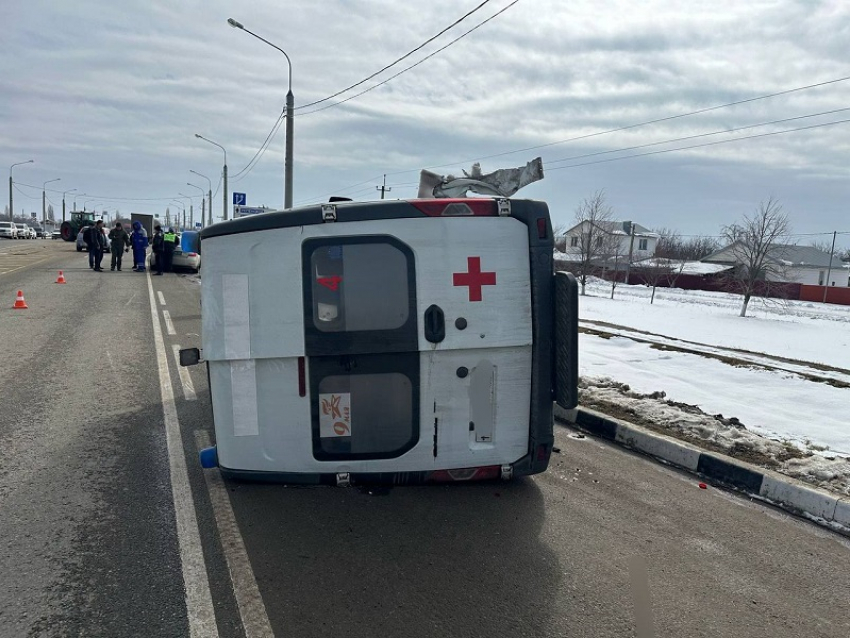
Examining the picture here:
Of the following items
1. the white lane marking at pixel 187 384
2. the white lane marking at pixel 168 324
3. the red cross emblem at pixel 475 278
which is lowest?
the white lane marking at pixel 187 384

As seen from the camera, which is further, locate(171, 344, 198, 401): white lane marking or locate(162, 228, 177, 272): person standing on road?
locate(162, 228, 177, 272): person standing on road

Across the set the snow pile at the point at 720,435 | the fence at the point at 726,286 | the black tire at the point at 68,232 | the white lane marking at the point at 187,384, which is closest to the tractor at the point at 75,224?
the black tire at the point at 68,232

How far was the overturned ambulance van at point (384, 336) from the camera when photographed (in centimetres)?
391

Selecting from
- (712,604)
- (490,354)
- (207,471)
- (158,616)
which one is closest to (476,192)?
(490,354)

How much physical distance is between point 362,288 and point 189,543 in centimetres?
184

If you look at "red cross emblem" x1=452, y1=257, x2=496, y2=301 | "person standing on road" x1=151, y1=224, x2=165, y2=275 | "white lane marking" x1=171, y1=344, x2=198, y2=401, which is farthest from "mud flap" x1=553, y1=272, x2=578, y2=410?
"person standing on road" x1=151, y1=224, x2=165, y2=275

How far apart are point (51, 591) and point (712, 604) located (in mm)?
3338

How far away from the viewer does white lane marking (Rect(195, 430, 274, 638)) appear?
109 inches

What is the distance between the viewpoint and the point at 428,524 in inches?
152

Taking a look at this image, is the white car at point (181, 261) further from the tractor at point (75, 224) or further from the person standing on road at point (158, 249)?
the tractor at point (75, 224)

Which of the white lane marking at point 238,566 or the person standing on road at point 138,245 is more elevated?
the person standing on road at point 138,245

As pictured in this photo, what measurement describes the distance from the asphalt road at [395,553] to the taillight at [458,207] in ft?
6.56

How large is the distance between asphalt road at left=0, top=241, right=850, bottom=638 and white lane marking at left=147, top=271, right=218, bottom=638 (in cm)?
2

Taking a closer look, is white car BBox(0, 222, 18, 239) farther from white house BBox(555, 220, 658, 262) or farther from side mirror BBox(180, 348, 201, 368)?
side mirror BBox(180, 348, 201, 368)
